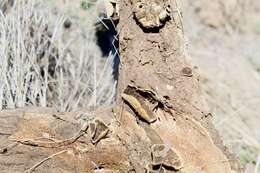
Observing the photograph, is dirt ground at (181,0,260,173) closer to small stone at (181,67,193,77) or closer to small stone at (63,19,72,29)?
small stone at (63,19,72,29)

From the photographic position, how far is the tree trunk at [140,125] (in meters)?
1.70

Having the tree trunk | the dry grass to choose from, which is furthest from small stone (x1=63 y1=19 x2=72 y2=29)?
the tree trunk

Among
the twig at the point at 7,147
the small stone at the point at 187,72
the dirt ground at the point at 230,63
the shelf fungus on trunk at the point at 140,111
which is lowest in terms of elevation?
the dirt ground at the point at 230,63

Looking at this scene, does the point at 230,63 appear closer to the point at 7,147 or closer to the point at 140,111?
the point at 140,111

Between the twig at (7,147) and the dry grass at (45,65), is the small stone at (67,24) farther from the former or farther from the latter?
the twig at (7,147)

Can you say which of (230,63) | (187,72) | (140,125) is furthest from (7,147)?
(230,63)

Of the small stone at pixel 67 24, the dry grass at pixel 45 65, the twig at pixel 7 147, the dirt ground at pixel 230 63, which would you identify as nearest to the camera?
the twig at pixel 7 147

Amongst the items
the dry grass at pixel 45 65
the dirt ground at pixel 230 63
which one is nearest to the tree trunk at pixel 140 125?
the dry grass at pixel 45 65

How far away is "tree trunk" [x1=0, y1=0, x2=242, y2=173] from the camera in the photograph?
170 cm

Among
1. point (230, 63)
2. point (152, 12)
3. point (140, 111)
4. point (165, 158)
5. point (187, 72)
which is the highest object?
point (152, 12)

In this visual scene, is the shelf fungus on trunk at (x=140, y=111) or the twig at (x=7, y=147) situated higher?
the shelf fungus on trunk at (x=140, y=111)

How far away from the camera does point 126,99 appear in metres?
1.76

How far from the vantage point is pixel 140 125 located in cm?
175

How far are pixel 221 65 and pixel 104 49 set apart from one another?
0.99 meters
